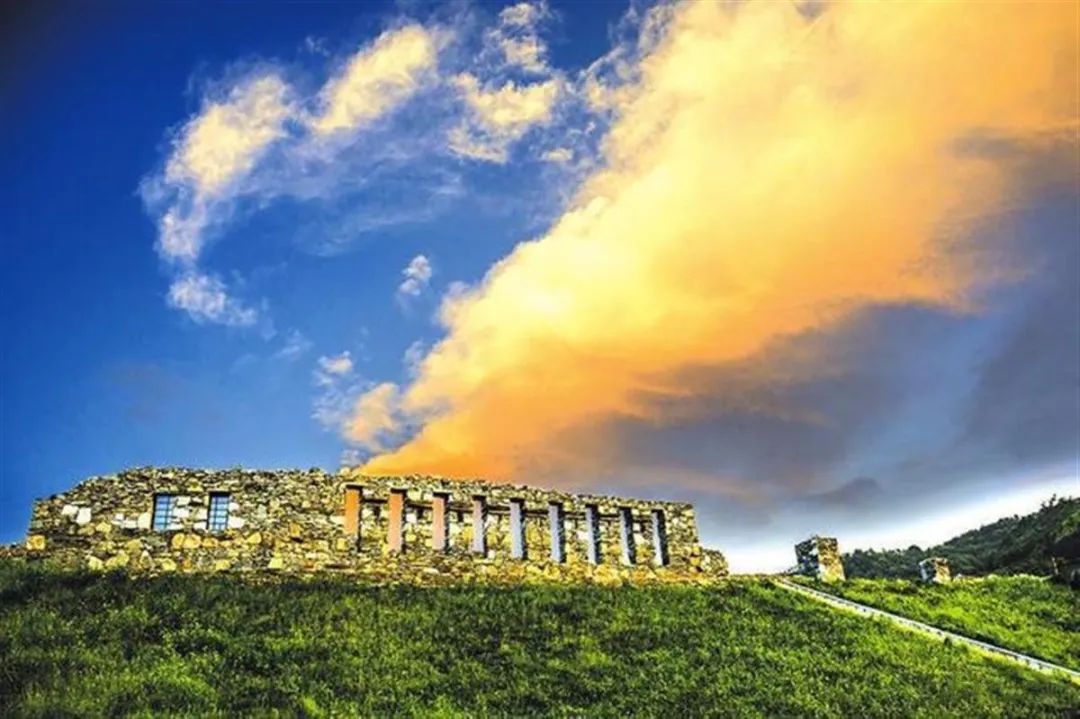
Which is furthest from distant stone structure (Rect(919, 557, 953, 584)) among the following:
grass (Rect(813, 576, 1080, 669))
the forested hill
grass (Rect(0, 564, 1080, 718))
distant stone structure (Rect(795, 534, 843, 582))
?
grass (Rect(0, 564, 1080, 718))

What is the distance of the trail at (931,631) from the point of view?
3027 centimetres

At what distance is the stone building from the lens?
28656 mm

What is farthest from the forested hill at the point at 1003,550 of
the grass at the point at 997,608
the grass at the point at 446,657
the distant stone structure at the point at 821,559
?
the grass at the point at 446,657

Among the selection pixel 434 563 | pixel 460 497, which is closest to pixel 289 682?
pixel 434 563

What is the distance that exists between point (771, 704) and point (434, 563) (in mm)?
12933

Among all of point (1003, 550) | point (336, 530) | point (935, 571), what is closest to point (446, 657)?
point (336, 530)

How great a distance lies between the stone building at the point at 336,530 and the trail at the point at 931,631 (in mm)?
4005

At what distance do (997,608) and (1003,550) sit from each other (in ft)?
98.4

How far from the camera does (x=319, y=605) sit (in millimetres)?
26922

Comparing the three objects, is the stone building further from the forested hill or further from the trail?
the forested hill

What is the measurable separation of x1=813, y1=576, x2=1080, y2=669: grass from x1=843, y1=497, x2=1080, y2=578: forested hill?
25.9 feet

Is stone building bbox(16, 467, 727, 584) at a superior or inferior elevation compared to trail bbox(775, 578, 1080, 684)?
superior

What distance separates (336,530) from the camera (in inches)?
1216

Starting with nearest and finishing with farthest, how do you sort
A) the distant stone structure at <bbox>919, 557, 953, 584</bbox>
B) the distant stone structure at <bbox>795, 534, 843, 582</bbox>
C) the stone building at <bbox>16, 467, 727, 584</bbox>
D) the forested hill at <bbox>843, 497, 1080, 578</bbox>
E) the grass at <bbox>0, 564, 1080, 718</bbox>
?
the grass at <bbox>0, 564, 1080, 718</bbox> < the stone building at <bbox>16, 467, 727, 584</bbox> < the distant stone structure at <bbox>795, 534, 843, 582</bbox> < the distant stone structure at <bbox>919, 557, 953, 584</bbox> < the forested hill at <bbox>843, 497, 1080, 578</bbox>
